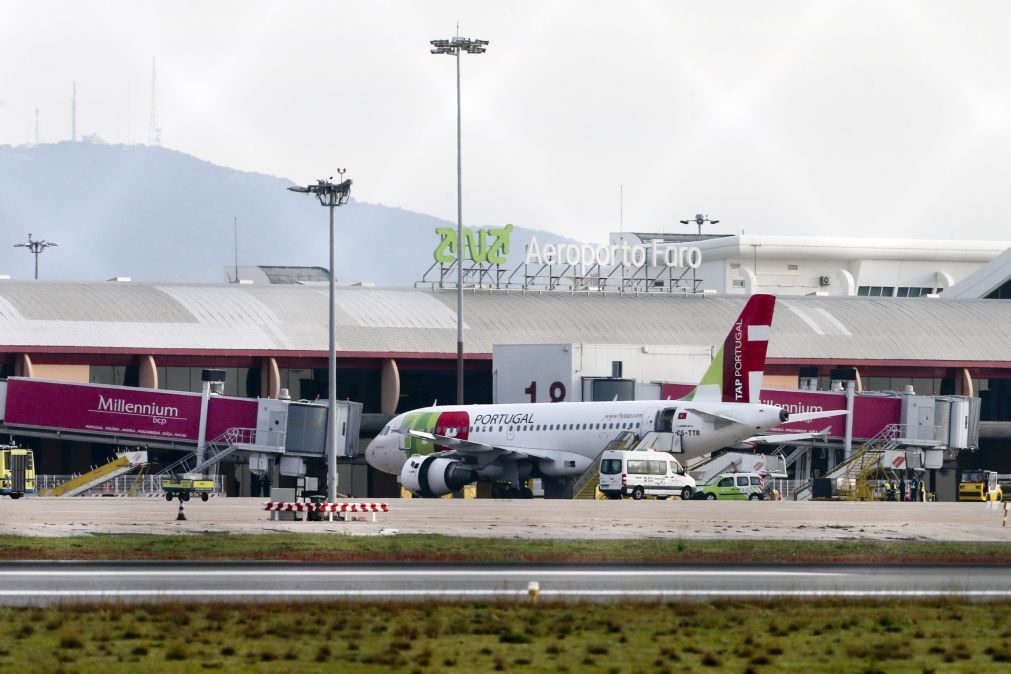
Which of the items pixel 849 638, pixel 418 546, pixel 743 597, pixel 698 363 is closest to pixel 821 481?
pixel 698 363

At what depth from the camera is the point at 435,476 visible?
76.9m

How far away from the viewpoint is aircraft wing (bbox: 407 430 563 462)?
76.2 m

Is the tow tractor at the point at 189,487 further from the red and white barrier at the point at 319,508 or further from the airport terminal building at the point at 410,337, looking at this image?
the red and white barrier at the point at 319,508

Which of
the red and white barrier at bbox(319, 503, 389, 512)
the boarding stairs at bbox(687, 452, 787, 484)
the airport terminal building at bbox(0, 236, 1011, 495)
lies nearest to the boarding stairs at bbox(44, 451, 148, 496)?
the airport terminal building at bbox(0, 236, 1011, 495)

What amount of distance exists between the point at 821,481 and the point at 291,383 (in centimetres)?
3221

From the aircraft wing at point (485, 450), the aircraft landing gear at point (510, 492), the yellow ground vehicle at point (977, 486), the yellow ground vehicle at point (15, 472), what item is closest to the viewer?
the aircraft wing at point (485, 450)

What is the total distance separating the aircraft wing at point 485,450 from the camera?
250 feet

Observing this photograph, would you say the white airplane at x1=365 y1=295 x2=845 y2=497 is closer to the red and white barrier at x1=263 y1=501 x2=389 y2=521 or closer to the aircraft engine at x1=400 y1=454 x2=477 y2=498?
the aircraft engine at x1=400 y1=454 x2=477 y2=498

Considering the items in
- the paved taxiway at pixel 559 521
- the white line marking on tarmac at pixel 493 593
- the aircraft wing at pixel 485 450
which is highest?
the aircraft wing at pixel 485 450

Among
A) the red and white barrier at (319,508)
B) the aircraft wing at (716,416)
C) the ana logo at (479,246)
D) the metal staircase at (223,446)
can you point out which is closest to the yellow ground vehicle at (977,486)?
the aircraft wing at (716,416)

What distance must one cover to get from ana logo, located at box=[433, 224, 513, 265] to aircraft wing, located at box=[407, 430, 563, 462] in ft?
118

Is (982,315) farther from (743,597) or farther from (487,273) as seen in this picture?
(743,597)

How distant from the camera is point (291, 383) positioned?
98.5 m

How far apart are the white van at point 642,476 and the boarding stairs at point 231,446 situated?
21856 mm
